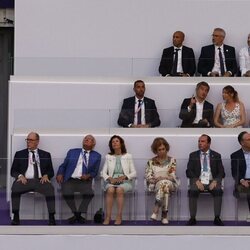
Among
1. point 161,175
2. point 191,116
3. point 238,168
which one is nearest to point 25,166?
point 161,175

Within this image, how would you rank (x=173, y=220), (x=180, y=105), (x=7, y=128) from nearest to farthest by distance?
(x=173, y=220), (x=180, y=105), (x=7, y=128)

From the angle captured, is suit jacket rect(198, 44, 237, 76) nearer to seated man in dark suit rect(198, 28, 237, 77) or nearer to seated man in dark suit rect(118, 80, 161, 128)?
seated man in dark suit rect(198, 28, 237, 77)

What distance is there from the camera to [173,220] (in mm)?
16188

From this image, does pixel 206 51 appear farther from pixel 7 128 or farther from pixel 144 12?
pixel 7 128

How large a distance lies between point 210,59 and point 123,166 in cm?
320

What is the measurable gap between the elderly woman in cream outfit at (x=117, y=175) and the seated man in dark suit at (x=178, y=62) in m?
2.35

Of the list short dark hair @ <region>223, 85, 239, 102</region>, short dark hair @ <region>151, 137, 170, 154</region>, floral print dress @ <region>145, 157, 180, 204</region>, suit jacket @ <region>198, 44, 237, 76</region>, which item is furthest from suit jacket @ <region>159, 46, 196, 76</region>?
floral print dress @ <region>145, 157, 180, 204</region>

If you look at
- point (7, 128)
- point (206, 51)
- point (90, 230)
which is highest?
point (206, 51)

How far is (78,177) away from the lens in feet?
53.5

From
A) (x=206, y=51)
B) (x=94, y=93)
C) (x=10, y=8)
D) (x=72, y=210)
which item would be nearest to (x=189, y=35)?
(x=206, y=51)

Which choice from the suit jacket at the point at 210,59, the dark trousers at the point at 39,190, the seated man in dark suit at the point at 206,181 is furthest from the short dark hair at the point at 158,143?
the suit jacket at the point at 210,59

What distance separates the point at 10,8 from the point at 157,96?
12.5 ft

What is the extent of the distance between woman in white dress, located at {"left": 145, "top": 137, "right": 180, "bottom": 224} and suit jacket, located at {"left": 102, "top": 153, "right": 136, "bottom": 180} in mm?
230

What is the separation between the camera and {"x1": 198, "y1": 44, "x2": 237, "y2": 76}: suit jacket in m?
18.6
